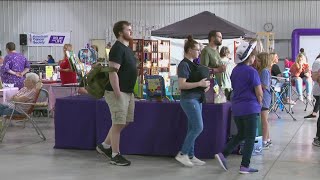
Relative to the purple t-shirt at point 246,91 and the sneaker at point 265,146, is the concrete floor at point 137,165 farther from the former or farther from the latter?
the purple t-shirt at point 246,91

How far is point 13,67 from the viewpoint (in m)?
8.97

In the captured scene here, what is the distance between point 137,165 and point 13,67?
14.5 ft

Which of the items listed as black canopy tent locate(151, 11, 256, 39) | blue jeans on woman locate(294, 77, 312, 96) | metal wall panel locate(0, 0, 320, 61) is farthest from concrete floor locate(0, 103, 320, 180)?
metal wall panel locate(0, 0, 320, 61)

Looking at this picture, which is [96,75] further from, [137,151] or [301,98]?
[301,98]

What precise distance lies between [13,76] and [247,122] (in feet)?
17.7

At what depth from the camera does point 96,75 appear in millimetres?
5395

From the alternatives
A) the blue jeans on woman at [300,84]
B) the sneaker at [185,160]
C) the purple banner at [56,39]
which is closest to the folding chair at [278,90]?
the blue jeans on woman at [300,84]

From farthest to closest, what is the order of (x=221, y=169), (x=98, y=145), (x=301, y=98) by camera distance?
(x=301, y=98) → (x=98, y=145) → (x=221, y=169)

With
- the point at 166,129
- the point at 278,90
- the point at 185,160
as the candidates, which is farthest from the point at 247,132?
the point at 278,90

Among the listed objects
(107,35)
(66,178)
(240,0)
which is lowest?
(66,178)

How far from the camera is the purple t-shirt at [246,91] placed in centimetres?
477

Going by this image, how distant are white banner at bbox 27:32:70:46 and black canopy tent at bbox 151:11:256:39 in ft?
36.7

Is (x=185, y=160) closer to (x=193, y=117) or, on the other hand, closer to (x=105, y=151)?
(x=193, y=117)

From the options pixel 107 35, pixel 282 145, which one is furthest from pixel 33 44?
pixel 282 145
